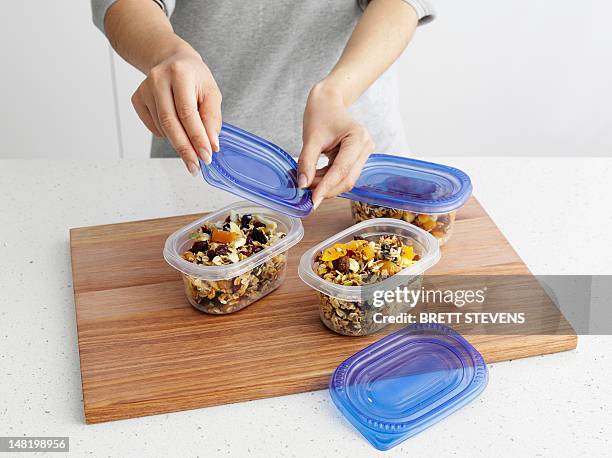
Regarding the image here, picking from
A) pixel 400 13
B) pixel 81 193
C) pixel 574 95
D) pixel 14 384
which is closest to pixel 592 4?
pixel 574 95

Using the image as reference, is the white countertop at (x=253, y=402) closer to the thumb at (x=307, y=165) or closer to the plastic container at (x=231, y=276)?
the plastic container at (x=231, y=276)

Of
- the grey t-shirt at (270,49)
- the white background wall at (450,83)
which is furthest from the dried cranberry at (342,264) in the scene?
the white background wall at (450,83)

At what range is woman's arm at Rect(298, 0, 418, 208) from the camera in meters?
1.15

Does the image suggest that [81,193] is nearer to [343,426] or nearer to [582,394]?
[343,426]

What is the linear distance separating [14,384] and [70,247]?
1.08 ft

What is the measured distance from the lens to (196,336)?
1106 millimetres

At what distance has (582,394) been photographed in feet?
3.34

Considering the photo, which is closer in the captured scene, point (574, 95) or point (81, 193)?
point (81, 193)

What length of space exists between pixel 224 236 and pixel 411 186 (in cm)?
33

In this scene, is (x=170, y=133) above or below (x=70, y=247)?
above

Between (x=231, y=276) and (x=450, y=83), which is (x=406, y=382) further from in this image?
(x=450, y=83)

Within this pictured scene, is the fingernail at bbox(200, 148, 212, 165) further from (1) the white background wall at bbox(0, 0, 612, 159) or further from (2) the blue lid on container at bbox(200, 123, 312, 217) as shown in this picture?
(1) the white background wall at bbox(0, 0, 612, 159)

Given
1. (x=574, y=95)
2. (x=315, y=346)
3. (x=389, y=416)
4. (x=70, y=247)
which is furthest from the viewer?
(x=574, y=95)

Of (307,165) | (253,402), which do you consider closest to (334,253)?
(307,165)
